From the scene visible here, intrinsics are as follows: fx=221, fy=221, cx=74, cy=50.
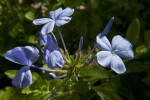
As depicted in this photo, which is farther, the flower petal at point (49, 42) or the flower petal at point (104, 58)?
the flower petal at point (49, 42)

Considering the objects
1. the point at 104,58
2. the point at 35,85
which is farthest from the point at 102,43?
the point at 35,85

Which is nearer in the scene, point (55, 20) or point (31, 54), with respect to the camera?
point (31, 54)

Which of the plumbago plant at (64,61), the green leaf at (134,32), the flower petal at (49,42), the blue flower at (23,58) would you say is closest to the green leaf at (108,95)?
the plumbago plant at (64,61)

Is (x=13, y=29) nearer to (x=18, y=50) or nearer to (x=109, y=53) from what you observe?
(x=18, y=50)

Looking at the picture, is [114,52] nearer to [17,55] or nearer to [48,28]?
[48,28]

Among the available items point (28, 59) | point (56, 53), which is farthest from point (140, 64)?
point (28, 59)

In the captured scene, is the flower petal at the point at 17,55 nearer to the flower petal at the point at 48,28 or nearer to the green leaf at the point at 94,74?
the flower petal at the point at 48,28
